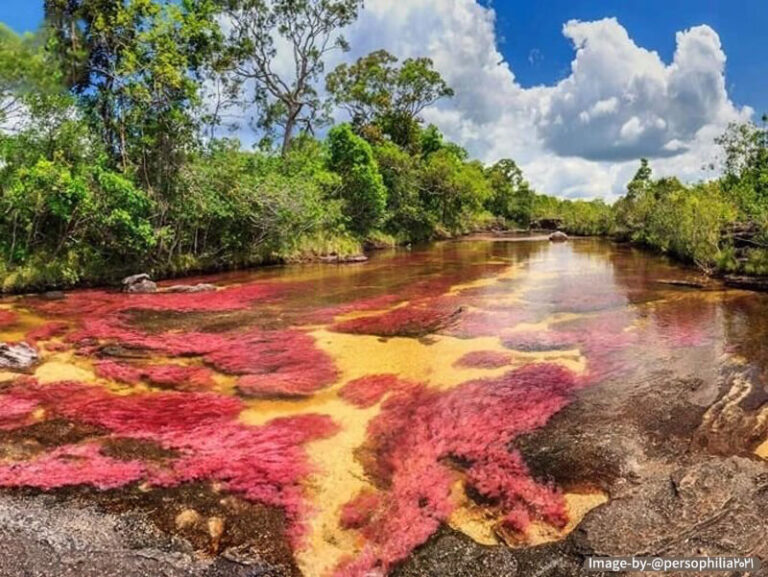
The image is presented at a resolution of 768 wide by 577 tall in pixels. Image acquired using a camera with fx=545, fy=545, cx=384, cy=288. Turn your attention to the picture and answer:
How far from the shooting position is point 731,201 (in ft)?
91.2

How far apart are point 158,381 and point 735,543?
9931 mm

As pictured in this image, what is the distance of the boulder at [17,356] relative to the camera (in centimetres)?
1175

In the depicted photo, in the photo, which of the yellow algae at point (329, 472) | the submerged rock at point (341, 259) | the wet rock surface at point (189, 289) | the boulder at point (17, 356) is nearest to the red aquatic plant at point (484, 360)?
→ the yellow algae at point (329, 472)

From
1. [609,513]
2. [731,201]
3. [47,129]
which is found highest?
[47,129]

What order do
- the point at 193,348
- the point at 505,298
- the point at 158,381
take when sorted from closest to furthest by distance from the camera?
1. the point at 158,381
2. the point at 193,348
3. the point at 505,298

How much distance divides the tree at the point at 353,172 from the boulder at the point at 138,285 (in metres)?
19.4

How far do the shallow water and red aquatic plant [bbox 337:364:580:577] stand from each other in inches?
1.3

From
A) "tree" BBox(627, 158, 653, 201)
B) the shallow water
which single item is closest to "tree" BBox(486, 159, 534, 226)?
"tree" BBox(627, 158, 653, 201)

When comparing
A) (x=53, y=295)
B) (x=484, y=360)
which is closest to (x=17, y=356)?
(x=53, y=295)

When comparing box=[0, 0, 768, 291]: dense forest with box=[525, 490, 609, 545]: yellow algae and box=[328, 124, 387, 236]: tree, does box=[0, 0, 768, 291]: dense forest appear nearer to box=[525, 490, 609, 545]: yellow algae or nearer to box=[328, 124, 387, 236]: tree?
box=[328, 124, 387, 236]: tree

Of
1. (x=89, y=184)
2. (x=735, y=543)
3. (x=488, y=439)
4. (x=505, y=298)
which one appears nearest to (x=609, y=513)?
(x=735, y=543)

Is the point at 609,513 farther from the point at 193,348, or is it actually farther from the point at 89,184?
the point at 89,184

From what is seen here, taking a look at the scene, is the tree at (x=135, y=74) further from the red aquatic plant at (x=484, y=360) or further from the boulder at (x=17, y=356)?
the red aquatic plant at (x=484, y=360)

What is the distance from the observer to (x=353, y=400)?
10156mm
